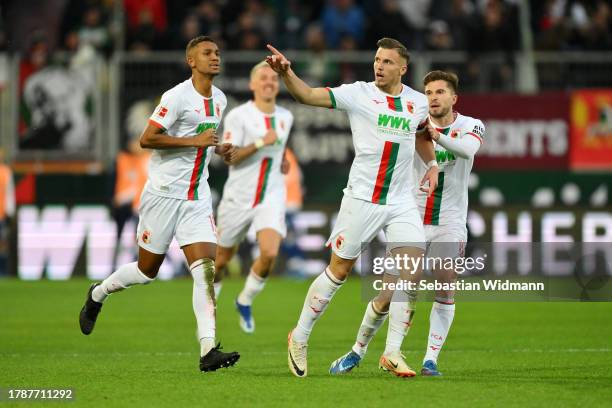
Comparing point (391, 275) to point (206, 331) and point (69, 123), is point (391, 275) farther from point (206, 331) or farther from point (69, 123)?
point (69, 123)

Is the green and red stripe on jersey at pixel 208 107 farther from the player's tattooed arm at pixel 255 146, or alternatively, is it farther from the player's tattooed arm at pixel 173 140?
the player's tattooed arm at pixel 255 146

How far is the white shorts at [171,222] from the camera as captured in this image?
1006 centimetres

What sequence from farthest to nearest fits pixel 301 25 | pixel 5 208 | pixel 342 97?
pixel 301 25, pixel 5 208, pixel 342 97

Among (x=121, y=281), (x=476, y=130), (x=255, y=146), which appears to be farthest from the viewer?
(x=255, y=146)

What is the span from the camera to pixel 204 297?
9719 millimetres

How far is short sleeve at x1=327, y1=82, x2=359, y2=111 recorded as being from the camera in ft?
31.2

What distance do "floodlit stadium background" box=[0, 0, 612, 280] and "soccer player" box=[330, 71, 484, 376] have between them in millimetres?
9111

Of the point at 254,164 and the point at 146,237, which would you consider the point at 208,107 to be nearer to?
the point at 146,237

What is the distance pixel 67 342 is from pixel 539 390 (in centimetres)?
543

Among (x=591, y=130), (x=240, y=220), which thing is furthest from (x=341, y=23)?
(x=240, y=220)

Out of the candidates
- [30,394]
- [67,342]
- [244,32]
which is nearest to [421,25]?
[244,32]

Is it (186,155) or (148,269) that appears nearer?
(186,155)

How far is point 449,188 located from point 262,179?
404 cm

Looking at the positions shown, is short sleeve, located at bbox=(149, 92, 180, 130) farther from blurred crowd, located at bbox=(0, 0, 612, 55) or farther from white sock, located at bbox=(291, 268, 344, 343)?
blurred crowd, located at bbox=(0, 0, 612, 55)
